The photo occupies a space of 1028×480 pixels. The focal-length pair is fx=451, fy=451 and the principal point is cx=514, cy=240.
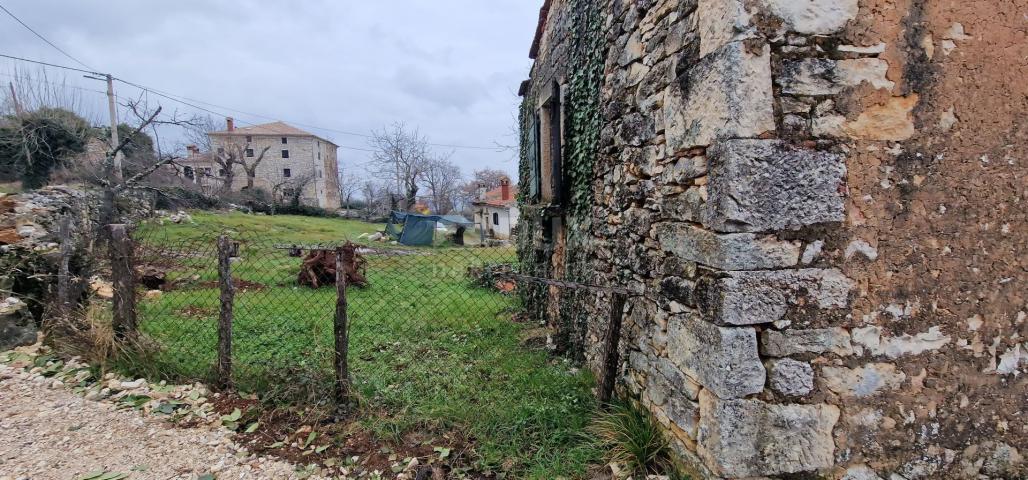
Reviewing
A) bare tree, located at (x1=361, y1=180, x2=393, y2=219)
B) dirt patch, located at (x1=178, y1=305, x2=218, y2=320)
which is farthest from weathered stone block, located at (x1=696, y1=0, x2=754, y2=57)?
bare tree, located at (x1=361, y1=180, x2=393, y2=219)

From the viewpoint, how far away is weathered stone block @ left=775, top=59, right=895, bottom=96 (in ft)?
6.25

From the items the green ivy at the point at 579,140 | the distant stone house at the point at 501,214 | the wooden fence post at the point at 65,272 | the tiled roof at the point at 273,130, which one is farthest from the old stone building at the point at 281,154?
the green ivy at the point at 579,140

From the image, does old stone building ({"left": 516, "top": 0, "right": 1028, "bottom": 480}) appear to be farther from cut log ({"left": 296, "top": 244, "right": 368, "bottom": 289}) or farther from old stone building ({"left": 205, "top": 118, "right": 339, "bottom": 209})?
old stone building ({"left": 205, "top": 118, "right": 339, "bottom": 209})

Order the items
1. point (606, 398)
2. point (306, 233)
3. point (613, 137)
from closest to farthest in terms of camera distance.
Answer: point (606, 398)
point (613, 137)
point (306, 233)

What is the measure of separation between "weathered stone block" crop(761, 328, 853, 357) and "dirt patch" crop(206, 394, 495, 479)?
1629 millimetres

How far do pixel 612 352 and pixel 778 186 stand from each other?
1.48m

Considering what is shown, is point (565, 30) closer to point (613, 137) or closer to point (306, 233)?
point (613, 137)

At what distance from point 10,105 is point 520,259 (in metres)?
18.3

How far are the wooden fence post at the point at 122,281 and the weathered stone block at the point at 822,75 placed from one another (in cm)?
472

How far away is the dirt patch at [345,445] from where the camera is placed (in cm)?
261

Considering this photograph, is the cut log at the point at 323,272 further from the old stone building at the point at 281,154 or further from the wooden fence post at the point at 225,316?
the old stone building at the point at 281,154

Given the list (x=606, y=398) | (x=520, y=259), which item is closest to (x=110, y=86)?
(x=520, y=259)

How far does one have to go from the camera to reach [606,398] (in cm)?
297

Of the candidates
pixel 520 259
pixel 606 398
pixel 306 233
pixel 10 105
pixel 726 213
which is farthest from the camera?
pixel 306 233
